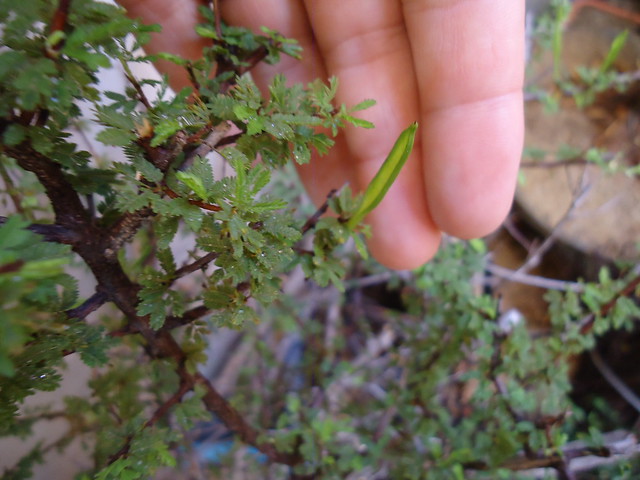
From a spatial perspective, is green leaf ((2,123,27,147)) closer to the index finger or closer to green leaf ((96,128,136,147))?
green leaf ((96,128,136,147))

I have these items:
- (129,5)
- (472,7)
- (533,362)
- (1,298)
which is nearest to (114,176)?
(1,298)

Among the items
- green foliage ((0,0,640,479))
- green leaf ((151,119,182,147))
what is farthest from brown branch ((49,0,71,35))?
green leaf ((151,119,182,147))

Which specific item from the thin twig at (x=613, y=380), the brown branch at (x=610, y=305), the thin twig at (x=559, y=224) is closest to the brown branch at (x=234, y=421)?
the brown branch at (x=610, y=305)

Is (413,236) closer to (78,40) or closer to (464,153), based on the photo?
(464,153)

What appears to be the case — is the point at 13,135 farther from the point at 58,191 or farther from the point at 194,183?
the point at 194,183

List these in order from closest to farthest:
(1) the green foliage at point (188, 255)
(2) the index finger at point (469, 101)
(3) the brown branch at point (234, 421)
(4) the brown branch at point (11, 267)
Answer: (4) the brown branch at point (11, 267) < (1) the green foliage at point (188, 255) < (3) the brown branch at point (234, 421) < (2) the index finger at point (469, 101)

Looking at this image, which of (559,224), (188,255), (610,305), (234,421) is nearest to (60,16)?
(188,255)

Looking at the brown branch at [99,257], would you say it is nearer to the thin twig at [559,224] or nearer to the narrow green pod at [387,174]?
the narrow green pod at [387,174]

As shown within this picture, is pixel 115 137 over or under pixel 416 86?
under
